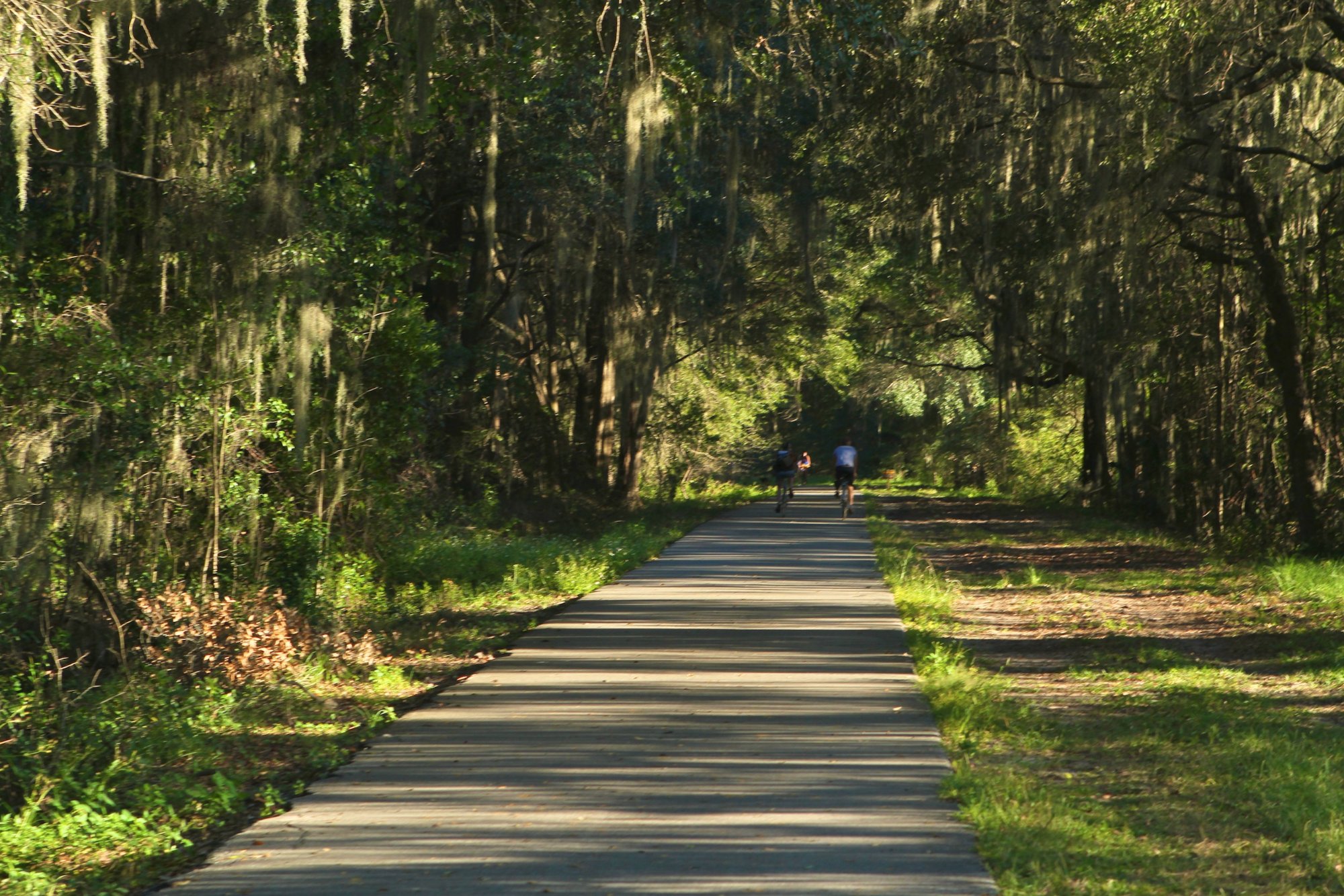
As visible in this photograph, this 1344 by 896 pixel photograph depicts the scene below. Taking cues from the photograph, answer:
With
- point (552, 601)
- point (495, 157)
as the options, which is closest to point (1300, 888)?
point (552, 601)

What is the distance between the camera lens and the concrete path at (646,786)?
5605mm

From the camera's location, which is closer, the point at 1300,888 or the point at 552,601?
the point at 1300,888

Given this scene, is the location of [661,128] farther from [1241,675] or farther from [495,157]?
[1241,675]

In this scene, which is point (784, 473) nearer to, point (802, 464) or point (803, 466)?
point (802, 464)

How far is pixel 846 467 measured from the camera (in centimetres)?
3145

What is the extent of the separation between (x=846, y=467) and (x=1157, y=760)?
77.7 feet

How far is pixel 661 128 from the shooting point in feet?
40.6

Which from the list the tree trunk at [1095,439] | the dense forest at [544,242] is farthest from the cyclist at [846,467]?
the tree trunk at [1095,439]

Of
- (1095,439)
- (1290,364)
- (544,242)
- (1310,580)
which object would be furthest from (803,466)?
(1310,580)

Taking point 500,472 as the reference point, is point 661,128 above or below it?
above

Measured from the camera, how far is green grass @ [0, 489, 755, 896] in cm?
630

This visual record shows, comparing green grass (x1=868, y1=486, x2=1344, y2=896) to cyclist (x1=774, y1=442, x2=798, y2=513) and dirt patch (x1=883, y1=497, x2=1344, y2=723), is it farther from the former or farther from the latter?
cyclist (x1=774, y1=442, x2=798, y2=513)

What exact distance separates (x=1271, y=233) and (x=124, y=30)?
14.8 m

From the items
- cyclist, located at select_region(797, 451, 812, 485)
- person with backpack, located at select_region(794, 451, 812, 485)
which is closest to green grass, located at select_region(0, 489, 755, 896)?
cyclist, located at select_region(797, 451, 812, 485)
